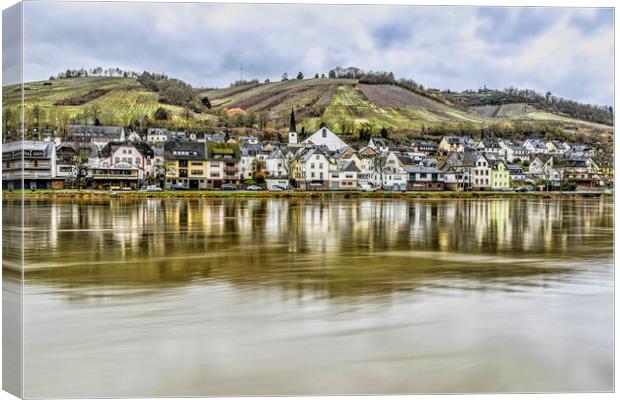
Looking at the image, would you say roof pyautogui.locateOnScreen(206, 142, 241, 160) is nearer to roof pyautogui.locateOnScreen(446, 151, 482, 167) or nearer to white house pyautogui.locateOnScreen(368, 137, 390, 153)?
white house pyautogui.locateOnScreen(368, 137, 390, 153)

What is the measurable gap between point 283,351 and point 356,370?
79 centimetres

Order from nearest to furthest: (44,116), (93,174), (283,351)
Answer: (283,351) < (44,116) < (93,174)

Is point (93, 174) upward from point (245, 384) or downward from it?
upward

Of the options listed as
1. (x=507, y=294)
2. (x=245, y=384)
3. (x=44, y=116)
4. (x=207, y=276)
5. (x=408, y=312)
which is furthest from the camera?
(x=44, y=116)

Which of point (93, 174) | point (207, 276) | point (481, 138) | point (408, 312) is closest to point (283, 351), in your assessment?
point (408, 312)

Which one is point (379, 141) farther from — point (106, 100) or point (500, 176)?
point (106, 100)

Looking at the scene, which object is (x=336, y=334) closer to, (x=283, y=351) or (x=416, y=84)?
(x=283, y=351)

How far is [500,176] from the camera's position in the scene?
1205 cm

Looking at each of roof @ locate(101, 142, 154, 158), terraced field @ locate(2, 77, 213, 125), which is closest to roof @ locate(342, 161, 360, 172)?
terraced field @ locate(2, 77, 213, 125)

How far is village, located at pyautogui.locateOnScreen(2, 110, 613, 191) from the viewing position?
464 inches

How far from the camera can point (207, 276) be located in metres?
8.95

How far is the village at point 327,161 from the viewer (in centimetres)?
1180

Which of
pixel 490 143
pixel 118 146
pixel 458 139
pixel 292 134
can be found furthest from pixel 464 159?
pixel 118 146

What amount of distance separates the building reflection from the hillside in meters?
1.57
